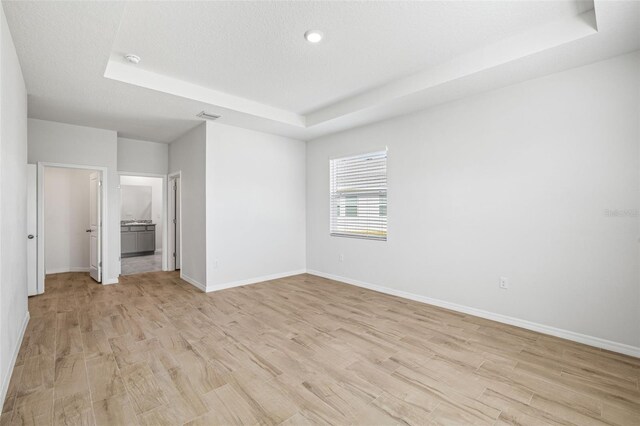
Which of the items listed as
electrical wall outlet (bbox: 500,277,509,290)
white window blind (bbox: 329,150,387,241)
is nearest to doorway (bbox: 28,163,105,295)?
white window blind (bbox: 329,150,387,241)

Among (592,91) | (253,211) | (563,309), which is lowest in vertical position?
(563,309)

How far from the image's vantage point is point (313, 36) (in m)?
2.67

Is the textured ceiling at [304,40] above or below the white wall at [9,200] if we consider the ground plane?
above

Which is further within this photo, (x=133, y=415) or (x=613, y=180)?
(x=613, y=180)

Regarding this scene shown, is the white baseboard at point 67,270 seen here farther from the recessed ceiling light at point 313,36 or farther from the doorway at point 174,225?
the recessed ceiling light at point 313,36

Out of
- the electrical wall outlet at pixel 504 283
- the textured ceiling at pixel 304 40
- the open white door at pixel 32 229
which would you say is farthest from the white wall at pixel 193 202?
the electrical wall outlet at pixel 504 283

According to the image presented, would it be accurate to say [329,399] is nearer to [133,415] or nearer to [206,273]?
[133,415]

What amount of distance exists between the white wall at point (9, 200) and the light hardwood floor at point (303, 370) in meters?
0.25

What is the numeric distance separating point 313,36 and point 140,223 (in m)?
8.18

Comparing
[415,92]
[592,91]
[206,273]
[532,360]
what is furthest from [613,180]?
[206,273]

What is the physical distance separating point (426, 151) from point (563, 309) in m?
2.29

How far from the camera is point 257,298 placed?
4312mm

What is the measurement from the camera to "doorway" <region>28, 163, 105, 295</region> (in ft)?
17.6

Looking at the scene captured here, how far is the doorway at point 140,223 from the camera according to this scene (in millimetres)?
7809
